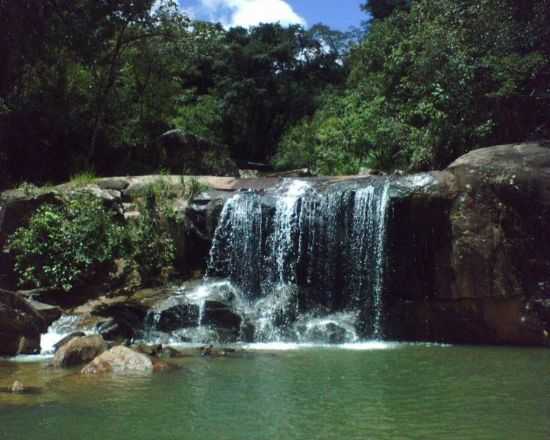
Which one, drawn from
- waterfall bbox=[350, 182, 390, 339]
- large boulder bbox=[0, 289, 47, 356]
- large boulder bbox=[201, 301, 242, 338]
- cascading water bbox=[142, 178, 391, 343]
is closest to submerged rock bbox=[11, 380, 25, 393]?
large boulder bbox=[0, 289, 47, 356]

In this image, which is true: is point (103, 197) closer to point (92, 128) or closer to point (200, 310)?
point (200, 310)

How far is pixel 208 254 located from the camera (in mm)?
16125

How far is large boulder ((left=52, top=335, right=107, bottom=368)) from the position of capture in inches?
407

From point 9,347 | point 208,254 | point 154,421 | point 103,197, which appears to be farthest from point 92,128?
point 154,421

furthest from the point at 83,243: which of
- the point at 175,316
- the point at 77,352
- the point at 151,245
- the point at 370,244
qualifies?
the point at 370,244

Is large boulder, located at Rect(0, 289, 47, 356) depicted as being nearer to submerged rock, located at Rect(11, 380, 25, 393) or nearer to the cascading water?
the cascading water

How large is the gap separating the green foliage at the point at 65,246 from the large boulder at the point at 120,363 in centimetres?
543

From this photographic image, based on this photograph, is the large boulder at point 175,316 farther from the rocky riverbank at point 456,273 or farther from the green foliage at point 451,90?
the green foliage at point 451,90

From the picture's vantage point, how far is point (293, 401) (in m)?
7.98

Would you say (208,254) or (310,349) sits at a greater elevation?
(208,254)

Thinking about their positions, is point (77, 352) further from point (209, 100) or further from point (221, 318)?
point (209, 100)

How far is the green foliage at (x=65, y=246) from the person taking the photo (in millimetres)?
15164

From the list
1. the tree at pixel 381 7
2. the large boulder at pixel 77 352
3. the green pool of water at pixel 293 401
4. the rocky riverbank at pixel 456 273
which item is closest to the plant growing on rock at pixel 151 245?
the rocky riverbank at pixel 456 273

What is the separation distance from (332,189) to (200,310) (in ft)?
13.0
